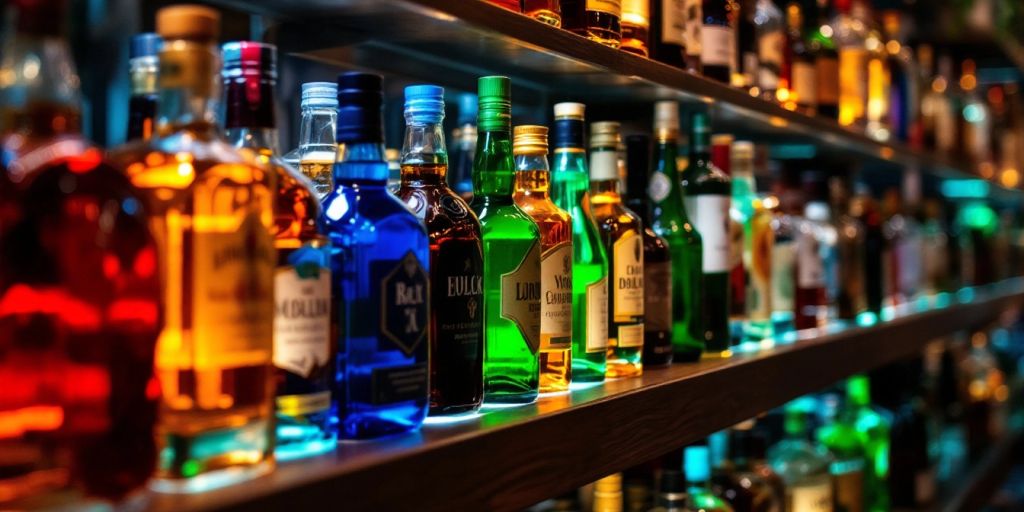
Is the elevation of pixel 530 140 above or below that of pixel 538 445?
above

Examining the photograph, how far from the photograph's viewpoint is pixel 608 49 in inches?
46.6

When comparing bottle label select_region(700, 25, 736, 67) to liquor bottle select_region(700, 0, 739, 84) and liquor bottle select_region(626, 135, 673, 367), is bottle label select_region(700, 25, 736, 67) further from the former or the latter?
liquor bottle select_region(626, 135, 673, 367)

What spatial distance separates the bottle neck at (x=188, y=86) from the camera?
653 mm

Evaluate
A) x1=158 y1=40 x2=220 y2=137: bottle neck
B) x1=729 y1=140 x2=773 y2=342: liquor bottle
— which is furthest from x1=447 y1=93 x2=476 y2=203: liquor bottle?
x1=158 y1=40 x2=220 y2=137: bottle neck

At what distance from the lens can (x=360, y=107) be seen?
0.82 meters

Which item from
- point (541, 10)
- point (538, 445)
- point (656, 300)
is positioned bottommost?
point (538, 445)

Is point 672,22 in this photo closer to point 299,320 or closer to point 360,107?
point 360,107

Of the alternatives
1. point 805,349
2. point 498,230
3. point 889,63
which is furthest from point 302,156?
point 889,63

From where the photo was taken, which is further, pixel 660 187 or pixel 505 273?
pixel 660 187

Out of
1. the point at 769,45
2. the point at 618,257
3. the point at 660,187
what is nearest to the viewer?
the point at 618,257

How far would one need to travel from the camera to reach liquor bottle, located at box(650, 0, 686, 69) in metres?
1.45

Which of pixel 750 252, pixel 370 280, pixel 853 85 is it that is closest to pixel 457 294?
pixel 370 280

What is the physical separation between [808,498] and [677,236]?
58cm

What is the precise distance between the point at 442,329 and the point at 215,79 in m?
0.35
